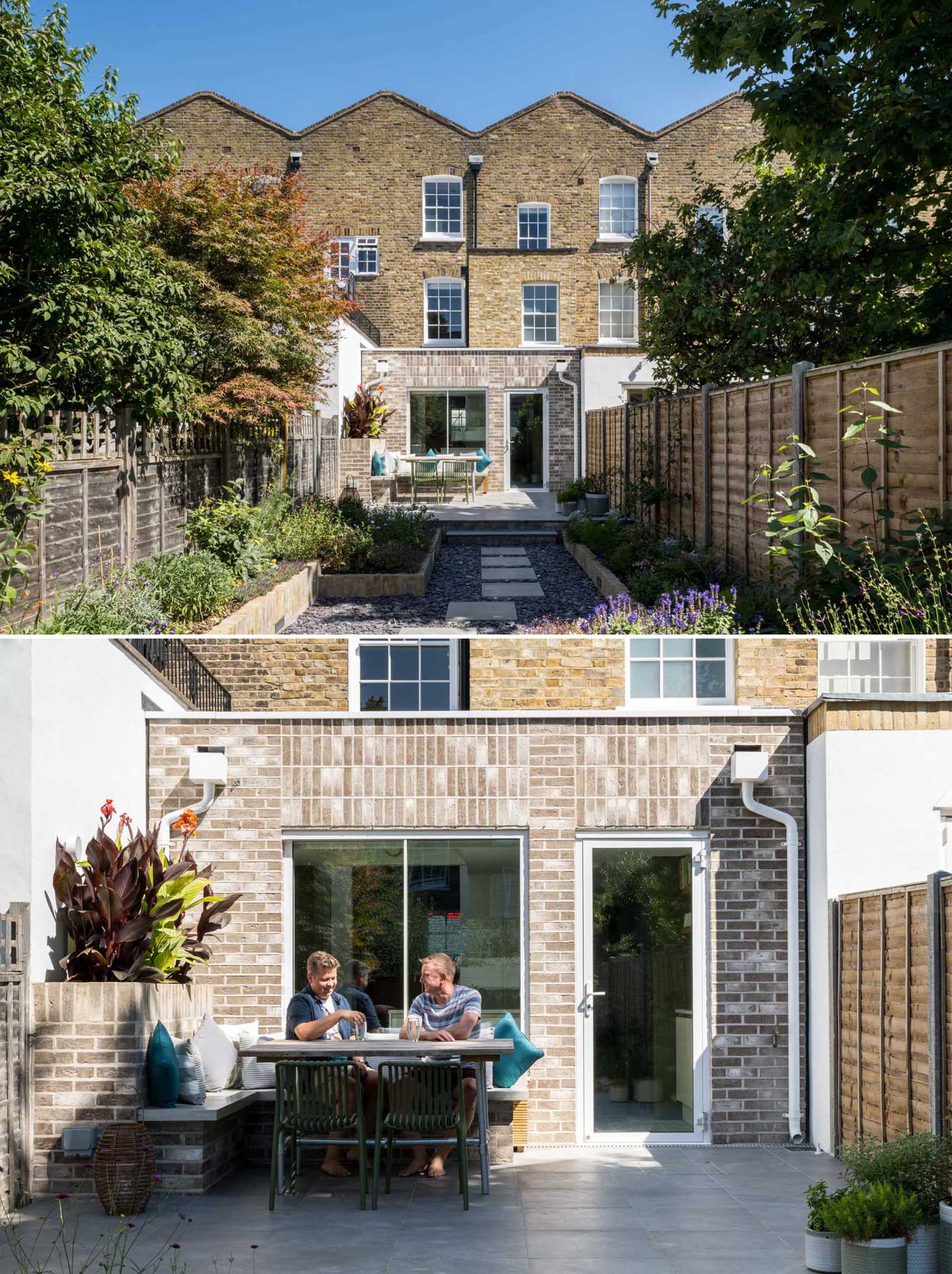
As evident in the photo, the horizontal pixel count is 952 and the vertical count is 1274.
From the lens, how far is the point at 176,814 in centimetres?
769

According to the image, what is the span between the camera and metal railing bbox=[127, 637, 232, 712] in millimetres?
7102

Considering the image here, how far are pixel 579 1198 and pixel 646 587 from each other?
3.01 metres

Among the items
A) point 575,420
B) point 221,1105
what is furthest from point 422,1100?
point 575,420

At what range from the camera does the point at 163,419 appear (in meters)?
10.5

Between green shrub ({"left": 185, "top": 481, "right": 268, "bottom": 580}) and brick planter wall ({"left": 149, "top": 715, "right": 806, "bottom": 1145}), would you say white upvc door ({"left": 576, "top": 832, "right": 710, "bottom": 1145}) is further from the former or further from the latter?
green shrub ({"left": 185, "top": 481, "right": 268, "bottom": 580})

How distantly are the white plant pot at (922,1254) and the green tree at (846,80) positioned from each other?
212 inches

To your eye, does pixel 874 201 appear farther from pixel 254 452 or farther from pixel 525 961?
pixel 254 452

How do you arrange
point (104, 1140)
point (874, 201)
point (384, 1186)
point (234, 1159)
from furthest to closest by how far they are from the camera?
point (874, 201) < point (234, 1159) < point (384, 1186) < point (104, 1140)

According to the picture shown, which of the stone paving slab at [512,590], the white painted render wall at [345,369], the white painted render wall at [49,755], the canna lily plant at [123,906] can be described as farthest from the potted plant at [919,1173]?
the white painted render wall at [345,369]

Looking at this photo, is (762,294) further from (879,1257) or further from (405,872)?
(879,1257)

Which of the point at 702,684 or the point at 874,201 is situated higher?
the point at 874,201

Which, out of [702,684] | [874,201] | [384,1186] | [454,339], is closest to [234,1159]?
[384,1186]

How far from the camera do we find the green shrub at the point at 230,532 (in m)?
6.54

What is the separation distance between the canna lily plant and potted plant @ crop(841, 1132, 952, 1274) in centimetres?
344
